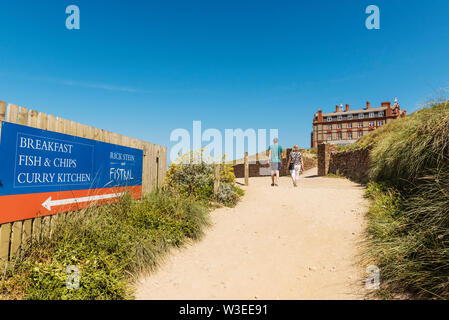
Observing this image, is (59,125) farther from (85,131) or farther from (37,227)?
(37,227)

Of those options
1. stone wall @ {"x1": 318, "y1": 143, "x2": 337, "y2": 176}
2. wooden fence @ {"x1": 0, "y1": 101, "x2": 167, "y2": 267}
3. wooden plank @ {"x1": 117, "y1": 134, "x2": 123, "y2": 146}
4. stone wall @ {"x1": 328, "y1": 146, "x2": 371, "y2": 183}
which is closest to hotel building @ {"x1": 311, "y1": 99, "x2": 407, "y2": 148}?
stone wall @ {"x1": 318, "y1": 143, "x2": 337, "y2": 176}

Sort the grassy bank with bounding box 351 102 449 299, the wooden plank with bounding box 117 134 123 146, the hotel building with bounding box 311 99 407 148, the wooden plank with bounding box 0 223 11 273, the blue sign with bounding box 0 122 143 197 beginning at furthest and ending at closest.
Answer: the hotel building with bounding box 311 99 407 148 < the wooden plank with bounding box 117 134 123 146 < the blue sign with bounding box 0 122 143 197 < the wooden plank with bounding box 0 223 11 273 < the grassy bank with bounding box 351 102 449 299

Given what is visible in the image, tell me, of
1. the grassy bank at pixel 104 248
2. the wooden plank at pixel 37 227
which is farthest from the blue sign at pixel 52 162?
the grassy bank at pixel 104 248

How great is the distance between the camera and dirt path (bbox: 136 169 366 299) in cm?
334

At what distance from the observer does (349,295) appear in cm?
305

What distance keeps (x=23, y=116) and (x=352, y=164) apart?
13804mm

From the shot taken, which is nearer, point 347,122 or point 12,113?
point 12,113

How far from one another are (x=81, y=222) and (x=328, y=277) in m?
3.92

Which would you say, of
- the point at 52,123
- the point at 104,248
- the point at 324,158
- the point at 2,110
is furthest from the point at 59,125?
the point at 324,158

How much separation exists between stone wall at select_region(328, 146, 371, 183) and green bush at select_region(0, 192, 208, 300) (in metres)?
8.57

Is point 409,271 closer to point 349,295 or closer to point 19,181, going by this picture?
point 349,295

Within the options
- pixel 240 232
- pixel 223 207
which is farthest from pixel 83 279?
pixel 223 207

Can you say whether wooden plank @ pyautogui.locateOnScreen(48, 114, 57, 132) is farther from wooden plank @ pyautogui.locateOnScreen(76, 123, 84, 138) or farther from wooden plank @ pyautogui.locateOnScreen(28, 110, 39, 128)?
wooden plank @ pyautogui.locateOnScreen(76, 123, 84, 138)

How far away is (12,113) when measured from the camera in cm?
332
